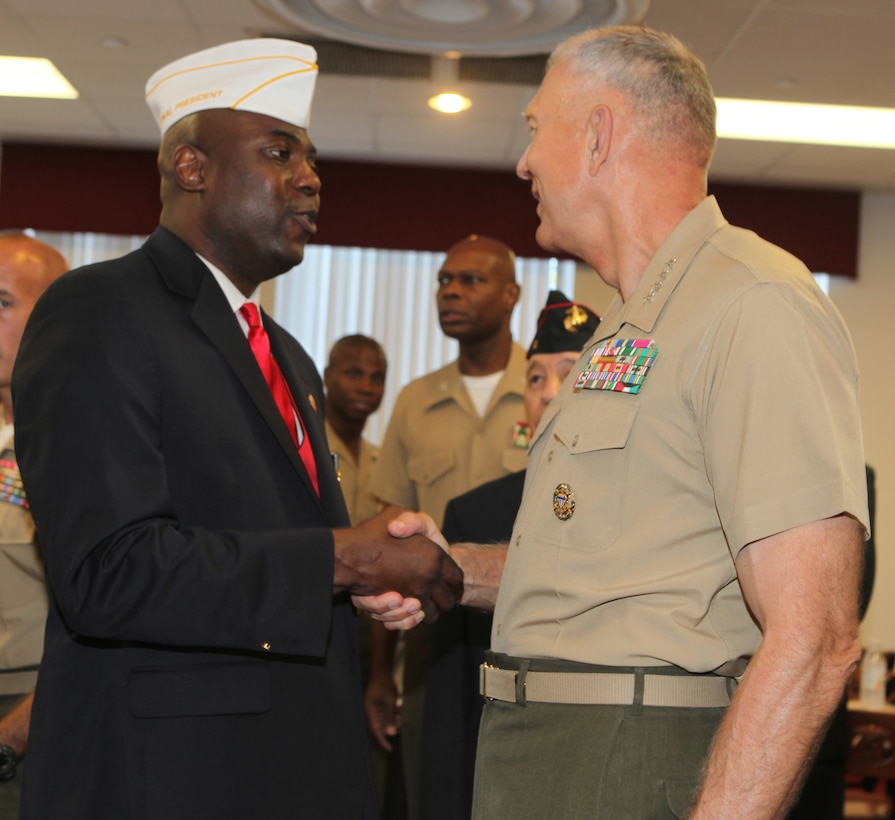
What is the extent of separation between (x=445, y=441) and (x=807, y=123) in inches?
136

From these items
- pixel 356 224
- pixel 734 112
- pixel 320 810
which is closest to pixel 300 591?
pixel 320 810

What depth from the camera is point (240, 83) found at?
2.06 m

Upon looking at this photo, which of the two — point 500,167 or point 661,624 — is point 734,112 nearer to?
point 500,167

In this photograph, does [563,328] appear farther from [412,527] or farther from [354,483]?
[354,483]

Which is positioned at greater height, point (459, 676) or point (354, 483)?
point (354, 483)

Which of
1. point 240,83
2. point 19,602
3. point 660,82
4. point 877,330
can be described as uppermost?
point 877,330

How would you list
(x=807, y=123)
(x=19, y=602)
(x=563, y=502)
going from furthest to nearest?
(x=807, y=123) → (x=19, y=602) → (x=563, y=502)


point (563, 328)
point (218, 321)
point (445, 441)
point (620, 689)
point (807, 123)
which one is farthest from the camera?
point (807, 123)

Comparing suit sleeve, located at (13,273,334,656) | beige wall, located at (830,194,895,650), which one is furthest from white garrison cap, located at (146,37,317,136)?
beige wall, located at (830,194,895,650)

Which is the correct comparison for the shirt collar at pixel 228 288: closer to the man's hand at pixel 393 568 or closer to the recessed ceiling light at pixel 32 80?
the man's hand at pixel 393 568

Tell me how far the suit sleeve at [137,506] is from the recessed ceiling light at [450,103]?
4603mm

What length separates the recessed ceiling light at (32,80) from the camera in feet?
19.5

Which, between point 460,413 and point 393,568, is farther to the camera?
point 460,413

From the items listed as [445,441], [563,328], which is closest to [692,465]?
[563,328]
